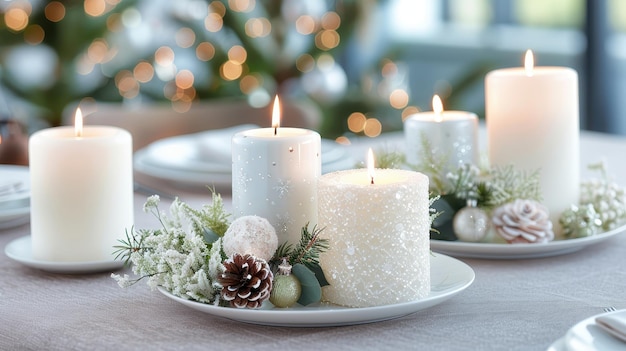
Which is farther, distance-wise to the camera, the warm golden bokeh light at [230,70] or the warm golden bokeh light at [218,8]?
the warm golden bokeh light at [230,70]

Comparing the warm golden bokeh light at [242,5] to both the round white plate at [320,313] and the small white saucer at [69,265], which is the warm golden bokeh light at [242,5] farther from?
the round white plate at [320,313]

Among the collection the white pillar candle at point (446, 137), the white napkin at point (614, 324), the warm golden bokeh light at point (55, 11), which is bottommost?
the white napkin at point (614, 324)

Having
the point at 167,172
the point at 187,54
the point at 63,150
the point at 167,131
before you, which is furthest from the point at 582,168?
the point at 187,54

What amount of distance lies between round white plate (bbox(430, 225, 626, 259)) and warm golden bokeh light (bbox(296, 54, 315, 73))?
2873 mm

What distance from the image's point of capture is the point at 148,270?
2.62 ft

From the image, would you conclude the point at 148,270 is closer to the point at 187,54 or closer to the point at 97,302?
the point at 97,302

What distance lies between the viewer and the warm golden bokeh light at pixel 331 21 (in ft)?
12.5

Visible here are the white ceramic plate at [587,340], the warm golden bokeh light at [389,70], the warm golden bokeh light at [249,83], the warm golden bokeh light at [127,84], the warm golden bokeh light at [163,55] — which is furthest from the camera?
the warm golden bokeh light at [389,70]

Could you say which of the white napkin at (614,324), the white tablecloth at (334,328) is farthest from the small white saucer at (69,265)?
the white napkin at (614,324)

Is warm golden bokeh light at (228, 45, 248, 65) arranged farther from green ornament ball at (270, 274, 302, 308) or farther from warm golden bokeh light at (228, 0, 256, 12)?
green ornament ball at (270, 274, 302, 308)

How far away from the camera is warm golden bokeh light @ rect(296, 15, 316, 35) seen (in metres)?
3.80

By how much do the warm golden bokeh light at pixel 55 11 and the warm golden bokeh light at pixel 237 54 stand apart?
70 centimetres

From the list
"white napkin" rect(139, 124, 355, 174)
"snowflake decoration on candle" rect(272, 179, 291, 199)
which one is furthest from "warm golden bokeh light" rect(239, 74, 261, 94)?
"snowflake decoration on candle" rect(272, 179, 291, 199)

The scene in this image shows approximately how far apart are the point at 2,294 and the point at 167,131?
Answer: 1.41 m
